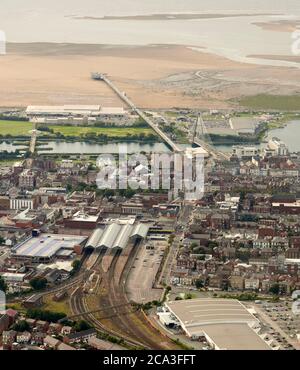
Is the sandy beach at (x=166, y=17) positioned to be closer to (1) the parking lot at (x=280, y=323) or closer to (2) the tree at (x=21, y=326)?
(1) the parking lot at (x=280, y=323)

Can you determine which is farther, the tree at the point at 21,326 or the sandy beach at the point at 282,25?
the sandy beach at the point at 282,25

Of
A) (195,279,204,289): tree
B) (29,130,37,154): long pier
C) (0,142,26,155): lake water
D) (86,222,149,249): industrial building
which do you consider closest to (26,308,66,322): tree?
(195,279,204,289): tree

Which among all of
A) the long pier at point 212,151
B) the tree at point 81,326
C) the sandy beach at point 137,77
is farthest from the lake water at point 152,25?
the tree at point 81,326

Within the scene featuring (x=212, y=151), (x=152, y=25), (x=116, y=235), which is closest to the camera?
(x=116, y=235)

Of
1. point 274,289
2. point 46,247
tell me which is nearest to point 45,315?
point 274,289

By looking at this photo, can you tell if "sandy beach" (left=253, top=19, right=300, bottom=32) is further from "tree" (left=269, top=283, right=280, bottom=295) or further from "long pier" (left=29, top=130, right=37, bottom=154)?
"tree" (left=269, top=283, right=280, bottom=295)

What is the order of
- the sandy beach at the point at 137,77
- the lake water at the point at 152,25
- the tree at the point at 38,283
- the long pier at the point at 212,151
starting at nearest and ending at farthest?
the tree at the point at 38,283, the long pier at the point at 212,151, the sandy beach at the point at 137,77, the lake water at the point at 152,25

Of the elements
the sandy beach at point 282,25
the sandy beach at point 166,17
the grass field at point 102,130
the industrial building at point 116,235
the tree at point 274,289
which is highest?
the sandy beach at point 166,17

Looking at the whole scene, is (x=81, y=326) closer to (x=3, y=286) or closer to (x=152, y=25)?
(x=3, y=286)

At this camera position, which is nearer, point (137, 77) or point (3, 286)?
point (3, 286)
